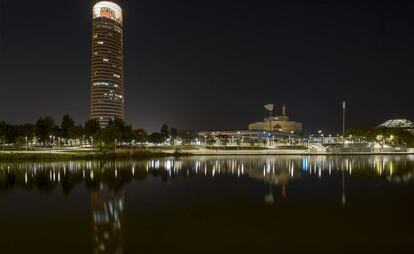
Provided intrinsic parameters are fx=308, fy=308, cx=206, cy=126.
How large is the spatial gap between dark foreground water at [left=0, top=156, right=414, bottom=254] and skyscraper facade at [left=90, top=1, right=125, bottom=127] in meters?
121

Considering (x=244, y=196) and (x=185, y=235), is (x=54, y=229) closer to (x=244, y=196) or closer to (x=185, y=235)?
(x=185, y=235)

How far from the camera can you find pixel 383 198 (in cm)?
1547

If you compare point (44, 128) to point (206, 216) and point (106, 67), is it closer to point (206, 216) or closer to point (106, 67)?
point (206, 216)

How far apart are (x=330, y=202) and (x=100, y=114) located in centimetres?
13174

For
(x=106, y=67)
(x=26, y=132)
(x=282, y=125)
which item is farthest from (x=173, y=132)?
(x=282, y=125)

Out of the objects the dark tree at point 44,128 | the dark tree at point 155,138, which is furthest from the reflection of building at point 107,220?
the dark tree at point 155,138

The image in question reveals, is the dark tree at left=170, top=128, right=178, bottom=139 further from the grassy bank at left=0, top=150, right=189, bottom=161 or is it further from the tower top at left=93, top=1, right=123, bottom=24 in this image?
the tower top at left=93, top=1, right=123, bottom=24

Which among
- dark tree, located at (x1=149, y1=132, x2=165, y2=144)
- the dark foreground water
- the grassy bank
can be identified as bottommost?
the dark foreground water

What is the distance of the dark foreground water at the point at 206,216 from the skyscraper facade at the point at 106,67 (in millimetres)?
121350

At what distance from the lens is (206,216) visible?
12.1 metres

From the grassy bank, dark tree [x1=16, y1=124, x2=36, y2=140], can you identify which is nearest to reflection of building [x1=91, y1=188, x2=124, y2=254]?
the grassy bank

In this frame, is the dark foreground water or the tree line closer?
the dark foreground water

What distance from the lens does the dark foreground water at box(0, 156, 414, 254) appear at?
8.88 meters

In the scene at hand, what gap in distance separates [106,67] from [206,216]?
13933 cm
